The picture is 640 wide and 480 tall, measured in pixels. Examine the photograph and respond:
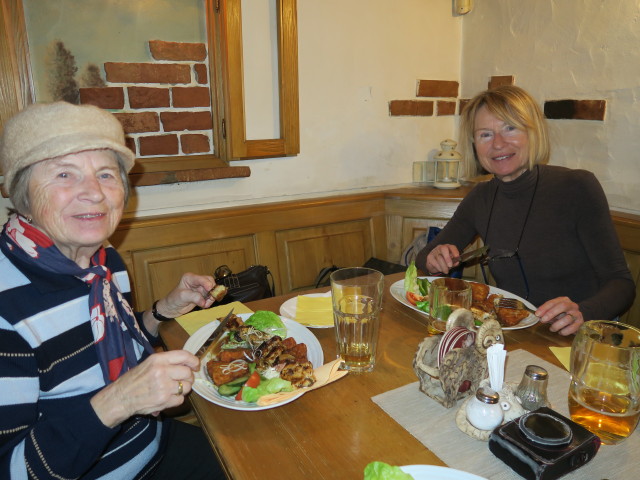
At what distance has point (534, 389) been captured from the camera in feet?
2.66

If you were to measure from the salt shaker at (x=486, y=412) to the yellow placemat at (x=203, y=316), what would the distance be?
0.71 meters

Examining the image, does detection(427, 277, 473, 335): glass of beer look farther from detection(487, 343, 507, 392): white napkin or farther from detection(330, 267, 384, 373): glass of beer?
detection(487, 343, 507, 392): white napkin

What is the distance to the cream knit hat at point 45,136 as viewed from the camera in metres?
0.95

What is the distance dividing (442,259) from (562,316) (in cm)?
52

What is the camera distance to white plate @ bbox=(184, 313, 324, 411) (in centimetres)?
86

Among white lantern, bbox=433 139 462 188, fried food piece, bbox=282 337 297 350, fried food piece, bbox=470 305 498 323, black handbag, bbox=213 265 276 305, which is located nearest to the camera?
fried food piece, bbox=282 337 297 350

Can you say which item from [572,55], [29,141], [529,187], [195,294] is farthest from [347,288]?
[572,55]

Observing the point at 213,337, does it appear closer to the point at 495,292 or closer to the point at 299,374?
the point at 299,374

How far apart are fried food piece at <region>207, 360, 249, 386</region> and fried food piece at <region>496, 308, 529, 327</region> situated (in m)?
0.67

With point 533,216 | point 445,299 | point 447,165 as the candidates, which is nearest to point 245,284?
point 445,299

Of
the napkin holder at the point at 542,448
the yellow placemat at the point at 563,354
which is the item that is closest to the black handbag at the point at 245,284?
the yellow placemat at the point at 563,354

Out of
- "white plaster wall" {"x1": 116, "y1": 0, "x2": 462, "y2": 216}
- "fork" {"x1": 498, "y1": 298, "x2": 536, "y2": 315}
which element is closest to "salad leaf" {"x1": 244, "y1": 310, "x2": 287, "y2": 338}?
"fork" {"x1": 498, "y1": 298, "x2": 536, "y2": 315}

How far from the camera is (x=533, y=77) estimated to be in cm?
236

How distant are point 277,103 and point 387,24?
79 cm
